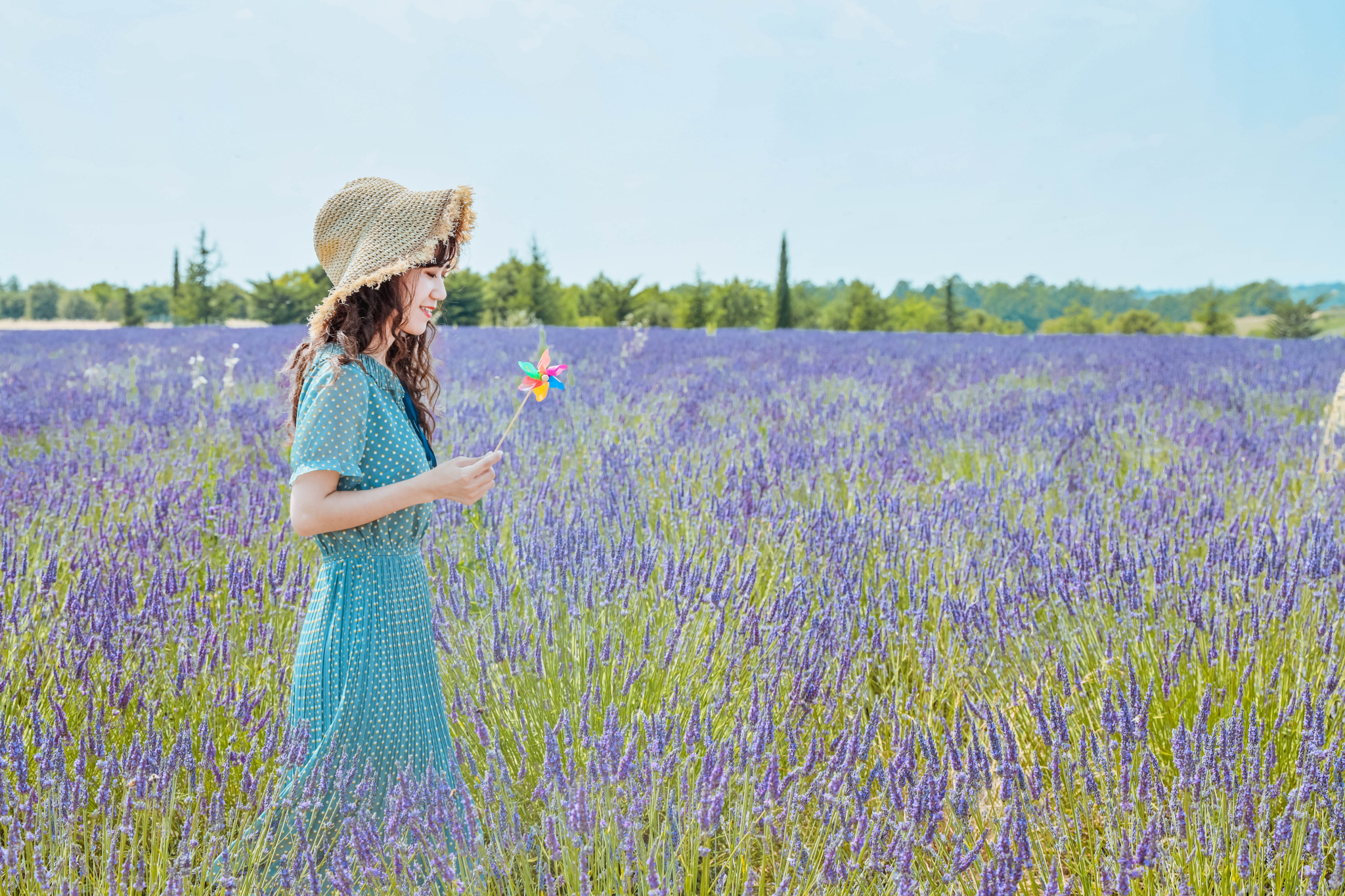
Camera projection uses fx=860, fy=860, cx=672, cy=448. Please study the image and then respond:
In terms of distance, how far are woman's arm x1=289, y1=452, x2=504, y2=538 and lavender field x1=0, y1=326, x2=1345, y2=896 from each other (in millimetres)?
320

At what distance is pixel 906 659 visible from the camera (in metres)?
2.24

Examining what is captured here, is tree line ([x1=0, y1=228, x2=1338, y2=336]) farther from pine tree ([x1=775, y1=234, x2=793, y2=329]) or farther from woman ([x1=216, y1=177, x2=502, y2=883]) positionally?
woman ([x1=216, y1=177, x2=502, y2=883])

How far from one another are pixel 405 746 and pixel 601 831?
15.2 inches

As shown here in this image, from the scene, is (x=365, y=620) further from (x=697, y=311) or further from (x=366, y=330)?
(x=697, y=311)

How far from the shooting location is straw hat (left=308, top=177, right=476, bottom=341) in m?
1.36

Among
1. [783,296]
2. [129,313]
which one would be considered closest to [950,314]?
[783,296]

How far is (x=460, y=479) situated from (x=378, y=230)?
45cm

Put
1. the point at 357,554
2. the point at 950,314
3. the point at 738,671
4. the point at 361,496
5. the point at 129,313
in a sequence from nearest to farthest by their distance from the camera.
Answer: the point at 361,496 < the point at 357,554 < the point at 738,671 < the point at 129,313 < the point at 950,314

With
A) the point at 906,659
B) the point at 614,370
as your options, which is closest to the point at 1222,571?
the point at 906,659

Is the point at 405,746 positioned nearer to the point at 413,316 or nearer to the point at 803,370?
the point at 413,316

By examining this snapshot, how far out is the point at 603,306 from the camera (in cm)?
2984

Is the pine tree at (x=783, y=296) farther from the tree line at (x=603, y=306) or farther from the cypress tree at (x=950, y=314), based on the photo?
the cypress tree at (x=950, y=314)

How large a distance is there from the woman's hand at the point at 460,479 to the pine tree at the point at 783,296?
92.2 ft

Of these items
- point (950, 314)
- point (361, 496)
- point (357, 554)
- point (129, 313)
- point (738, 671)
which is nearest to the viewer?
point (361, 496)
